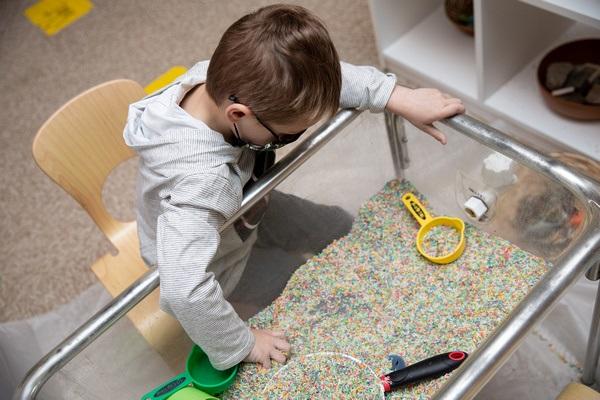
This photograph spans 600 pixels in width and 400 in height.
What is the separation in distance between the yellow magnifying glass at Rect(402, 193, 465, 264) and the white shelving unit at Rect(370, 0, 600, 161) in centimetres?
50

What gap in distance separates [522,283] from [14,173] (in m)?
1.54

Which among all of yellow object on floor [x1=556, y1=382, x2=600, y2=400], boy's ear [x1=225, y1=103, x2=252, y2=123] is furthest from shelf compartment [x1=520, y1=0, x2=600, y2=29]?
boy's ear [x1=225, y1=103, x2=252, y2=123]

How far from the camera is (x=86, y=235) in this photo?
1.71 m

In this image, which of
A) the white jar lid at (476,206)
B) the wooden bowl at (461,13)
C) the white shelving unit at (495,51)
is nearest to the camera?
the white jar lid at (476,206)

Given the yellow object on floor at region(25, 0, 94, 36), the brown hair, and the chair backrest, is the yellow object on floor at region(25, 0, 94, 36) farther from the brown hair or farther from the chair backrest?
the brown hair

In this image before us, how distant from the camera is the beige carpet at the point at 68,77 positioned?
5.43ft

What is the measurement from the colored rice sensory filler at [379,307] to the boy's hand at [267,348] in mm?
14

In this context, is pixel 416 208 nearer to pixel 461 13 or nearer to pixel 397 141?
pixel 397 141

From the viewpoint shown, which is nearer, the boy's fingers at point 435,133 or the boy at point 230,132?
the boy at point 230,132

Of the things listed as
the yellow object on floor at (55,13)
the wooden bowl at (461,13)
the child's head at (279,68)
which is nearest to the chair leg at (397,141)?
the child's head at (279,68)

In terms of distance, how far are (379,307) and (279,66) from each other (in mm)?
414

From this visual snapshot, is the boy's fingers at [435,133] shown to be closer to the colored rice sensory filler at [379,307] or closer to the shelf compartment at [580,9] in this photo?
the colored rice sensory filler at [379,307]

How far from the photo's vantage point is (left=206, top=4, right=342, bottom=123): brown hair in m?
0.73

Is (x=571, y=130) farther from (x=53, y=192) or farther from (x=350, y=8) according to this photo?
(x=53, y=192)
